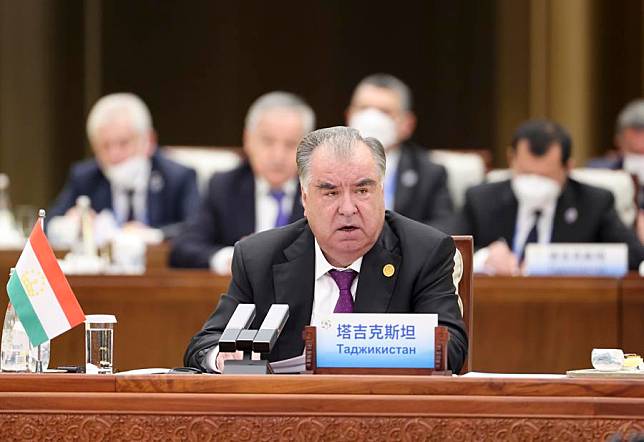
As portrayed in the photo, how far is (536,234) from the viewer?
7.15 metres

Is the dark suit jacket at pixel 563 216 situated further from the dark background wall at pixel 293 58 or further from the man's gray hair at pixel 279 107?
the dark background wall at pixel 293 58

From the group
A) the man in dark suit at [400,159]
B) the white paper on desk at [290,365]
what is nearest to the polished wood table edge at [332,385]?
the white paper on desk at [290,365]

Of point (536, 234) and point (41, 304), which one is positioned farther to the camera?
point (536, 234)

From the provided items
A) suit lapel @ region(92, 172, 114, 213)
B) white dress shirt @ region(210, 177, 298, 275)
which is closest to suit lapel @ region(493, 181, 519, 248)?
white dress shirt @ region(210, 177, 298, 275)

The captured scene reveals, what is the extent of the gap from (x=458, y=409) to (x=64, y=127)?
7.88m

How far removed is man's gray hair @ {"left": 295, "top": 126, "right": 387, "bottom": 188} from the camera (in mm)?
3775

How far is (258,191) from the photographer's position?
Answer: 23.8ft

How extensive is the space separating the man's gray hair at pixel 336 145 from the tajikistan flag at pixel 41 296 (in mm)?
692

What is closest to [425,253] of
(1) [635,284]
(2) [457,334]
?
(2) [457,334]

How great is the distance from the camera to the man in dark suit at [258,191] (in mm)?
7129

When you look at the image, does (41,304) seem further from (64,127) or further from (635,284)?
(64,127)

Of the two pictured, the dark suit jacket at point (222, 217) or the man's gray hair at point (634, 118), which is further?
the man's gray hair at point (634, 118)

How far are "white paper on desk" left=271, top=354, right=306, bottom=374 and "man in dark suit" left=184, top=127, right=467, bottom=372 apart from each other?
15 cm

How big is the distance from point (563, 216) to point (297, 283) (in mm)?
3425
